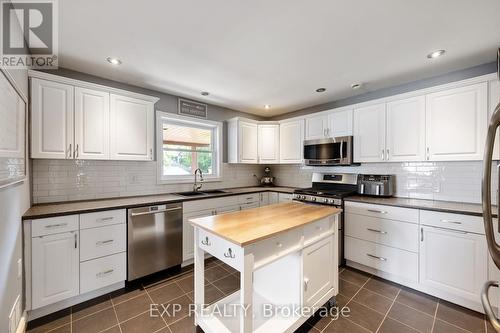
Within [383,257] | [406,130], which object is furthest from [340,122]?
[383,257]

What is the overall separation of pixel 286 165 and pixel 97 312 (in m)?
3.60

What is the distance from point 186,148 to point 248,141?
1150mm

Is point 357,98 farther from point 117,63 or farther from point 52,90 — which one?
point 52,90

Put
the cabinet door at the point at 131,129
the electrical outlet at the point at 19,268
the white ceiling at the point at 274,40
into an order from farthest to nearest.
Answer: the cabinet door at the point at 131,129
the electrical outlet at the point at 19,268
the white ceiling at the point at 274,40

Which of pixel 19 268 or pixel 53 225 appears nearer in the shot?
pixel 19 268

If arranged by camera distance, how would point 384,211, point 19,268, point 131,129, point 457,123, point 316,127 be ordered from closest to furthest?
point 19,268, point 457,123, point 384,211, point 131,129, point 316,127

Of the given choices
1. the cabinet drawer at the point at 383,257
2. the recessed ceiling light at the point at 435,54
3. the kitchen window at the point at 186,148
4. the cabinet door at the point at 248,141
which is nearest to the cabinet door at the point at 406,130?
the recessed ceiling light at the point at 435,54

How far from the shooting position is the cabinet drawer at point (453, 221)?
198cm

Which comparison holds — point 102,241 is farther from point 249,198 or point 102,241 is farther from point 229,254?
point 249,198

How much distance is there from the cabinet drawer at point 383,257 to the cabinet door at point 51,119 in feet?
11.7

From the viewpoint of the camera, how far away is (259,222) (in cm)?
171

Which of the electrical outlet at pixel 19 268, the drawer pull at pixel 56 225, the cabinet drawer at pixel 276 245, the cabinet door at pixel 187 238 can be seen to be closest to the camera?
the cabinet drawer at pixel 276 245

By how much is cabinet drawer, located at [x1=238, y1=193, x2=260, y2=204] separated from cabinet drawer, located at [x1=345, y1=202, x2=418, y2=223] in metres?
1.51

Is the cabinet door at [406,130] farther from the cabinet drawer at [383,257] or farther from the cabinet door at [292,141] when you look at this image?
the cabinet door at [292,141]
